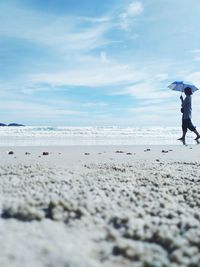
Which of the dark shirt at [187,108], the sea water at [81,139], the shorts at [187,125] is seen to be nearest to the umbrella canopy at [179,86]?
the sea water at [81,139]

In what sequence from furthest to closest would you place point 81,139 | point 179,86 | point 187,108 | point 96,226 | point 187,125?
point 81,139 → point 179,86 → point 187,108 → point 187,125 → point 96,226

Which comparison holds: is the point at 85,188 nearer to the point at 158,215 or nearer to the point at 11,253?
the point at 158,215

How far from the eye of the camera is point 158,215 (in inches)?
115

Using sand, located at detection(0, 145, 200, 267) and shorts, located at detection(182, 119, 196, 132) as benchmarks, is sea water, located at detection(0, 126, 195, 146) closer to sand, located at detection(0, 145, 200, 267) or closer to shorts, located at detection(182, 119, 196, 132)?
shorts, located at detection(182, 119, 196, 132)

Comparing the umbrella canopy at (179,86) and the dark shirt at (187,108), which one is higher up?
the umbrella canopy at (179,86)

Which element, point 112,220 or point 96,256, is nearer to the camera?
point 96,256

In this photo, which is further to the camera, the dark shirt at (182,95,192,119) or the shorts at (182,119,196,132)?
the dark shirt at (182,95,192,119)

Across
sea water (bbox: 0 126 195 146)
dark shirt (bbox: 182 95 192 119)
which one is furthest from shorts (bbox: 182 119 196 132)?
sea water (bbox: 0 126 195 146)

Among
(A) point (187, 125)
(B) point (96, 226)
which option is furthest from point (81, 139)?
(B) point (96, 226)

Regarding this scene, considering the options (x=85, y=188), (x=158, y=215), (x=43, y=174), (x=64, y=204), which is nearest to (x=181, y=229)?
(x=158, y=215)

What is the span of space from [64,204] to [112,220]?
358 mm

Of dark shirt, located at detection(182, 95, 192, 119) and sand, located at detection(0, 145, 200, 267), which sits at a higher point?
dark shirt, located at detection(182, 95, 192, 119)

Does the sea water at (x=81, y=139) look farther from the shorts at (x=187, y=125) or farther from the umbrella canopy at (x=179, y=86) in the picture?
the umbrella canopy at (x=179, y=86)

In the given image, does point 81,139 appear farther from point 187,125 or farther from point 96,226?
point 96,226
